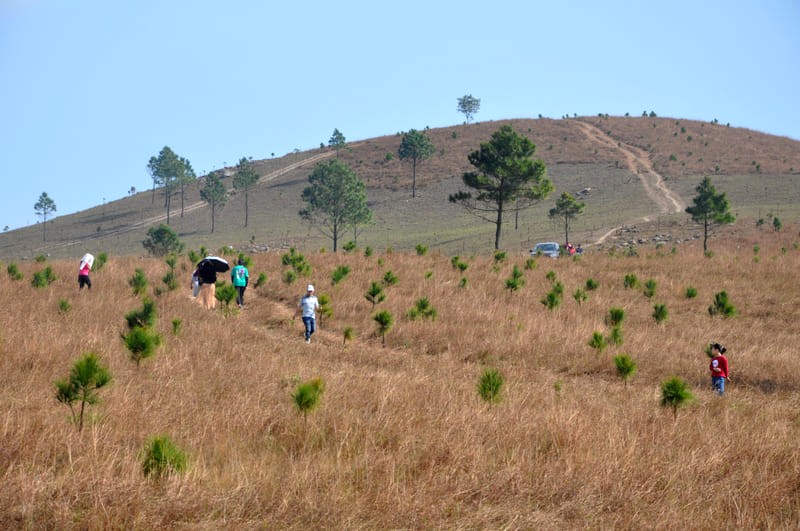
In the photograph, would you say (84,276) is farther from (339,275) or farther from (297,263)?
(297,263)

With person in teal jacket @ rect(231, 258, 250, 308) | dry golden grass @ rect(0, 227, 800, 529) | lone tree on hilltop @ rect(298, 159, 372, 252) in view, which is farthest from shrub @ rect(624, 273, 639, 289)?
lone tree on hilltop @ rect(298, 159, 372, 252)

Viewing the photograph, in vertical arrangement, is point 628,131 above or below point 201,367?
above

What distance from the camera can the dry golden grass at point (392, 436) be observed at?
13.4 feet

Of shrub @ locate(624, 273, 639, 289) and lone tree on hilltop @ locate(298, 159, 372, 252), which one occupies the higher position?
lone tree on hilltop @ locate(298, 159, 372, 252)

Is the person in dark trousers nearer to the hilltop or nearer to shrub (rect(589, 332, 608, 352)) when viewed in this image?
shrub (rect(589, 332, 608, 352))

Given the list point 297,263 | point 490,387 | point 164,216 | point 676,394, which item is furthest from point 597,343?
point 164,216

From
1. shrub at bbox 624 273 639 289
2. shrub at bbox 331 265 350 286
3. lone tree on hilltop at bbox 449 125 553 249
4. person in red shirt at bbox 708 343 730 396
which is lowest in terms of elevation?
person in red shirt at bbox 708 343 730 396

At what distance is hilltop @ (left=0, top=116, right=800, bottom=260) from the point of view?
219ft

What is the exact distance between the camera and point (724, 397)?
9297mm

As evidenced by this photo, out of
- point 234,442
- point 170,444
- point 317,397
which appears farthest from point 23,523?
point 317,397

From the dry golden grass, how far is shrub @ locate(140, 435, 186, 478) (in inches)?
3.7

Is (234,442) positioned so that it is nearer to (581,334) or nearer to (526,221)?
(581,334)

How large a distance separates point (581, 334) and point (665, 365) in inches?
88.2

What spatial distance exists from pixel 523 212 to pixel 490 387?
255ft
